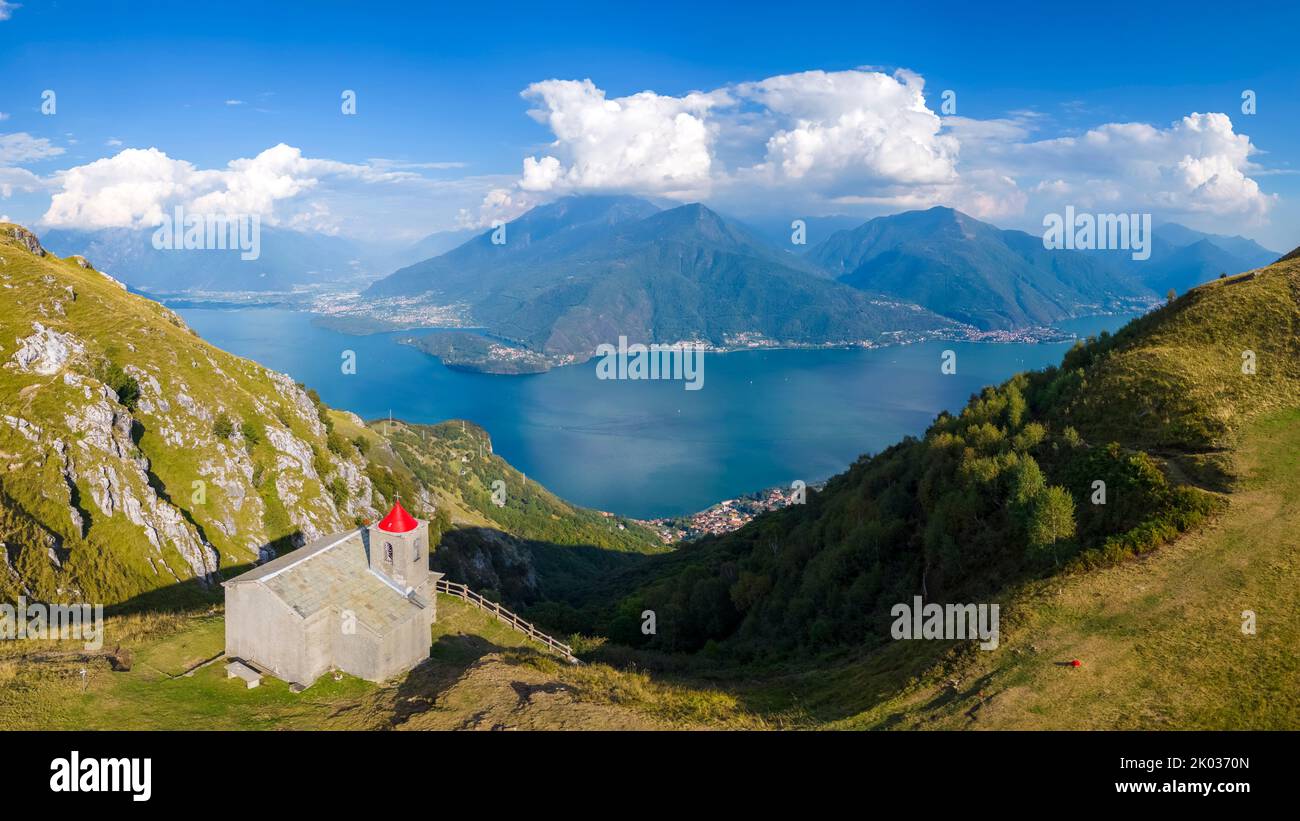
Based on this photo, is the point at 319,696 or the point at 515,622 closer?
the point at 319,696

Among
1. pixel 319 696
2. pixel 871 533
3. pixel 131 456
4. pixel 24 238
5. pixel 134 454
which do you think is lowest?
pixel 319 696

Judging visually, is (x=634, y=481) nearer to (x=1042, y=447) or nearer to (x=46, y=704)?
(x=1042, y=447)

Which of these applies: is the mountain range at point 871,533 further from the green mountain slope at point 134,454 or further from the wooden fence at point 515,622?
the wooden fence at point 515,622

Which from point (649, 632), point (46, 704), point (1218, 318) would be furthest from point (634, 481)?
point (46, 704)

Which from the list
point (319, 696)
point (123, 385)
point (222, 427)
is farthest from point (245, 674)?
point (123, 385)

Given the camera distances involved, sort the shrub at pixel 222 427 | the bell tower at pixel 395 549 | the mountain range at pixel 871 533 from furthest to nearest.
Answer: the shrub at pixel 222 427 → the bell tower at pixel 395 549 → the mountain range at pixel 871 533

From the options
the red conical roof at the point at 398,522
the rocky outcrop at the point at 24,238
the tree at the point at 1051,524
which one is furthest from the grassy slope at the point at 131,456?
the tree at the point at 1051,524

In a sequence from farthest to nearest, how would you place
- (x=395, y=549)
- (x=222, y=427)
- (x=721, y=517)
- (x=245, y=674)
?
(x=721, y=517), (x=222, y=427), (x=395, y=549), (x=245, y=674)

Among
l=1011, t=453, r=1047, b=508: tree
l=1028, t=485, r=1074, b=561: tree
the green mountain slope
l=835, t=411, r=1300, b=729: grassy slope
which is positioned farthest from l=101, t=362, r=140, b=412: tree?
l=1028, t=485, r=1074, b=561: tree

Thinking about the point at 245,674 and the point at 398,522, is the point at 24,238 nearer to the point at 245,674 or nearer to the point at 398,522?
the point at 398,522
